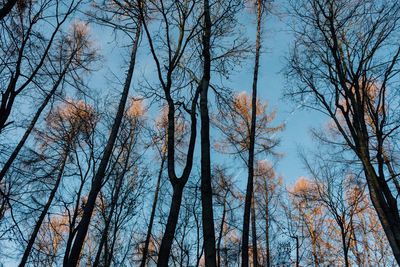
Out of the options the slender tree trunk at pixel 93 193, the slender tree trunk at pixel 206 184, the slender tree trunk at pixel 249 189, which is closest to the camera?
the slender tree trunk at pixel 206 184

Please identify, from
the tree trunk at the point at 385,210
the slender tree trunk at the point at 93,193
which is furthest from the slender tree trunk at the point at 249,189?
the slender tree trunk at the point at 93,193

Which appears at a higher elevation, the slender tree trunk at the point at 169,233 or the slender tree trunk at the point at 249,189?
the slender tree trunk at the point at 249,189

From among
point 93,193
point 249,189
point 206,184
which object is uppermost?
point 249,189

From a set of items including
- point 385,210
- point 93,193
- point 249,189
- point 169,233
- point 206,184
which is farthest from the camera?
point 249,189

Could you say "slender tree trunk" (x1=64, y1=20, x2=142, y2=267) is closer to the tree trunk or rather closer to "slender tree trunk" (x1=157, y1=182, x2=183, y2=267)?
"slender tree trunk" (x1=157, y1=182, x2=183, y2=267)

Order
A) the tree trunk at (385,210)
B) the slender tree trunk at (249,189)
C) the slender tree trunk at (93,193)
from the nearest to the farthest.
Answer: the tree trunk at (385,210)
the slender tree trunk at (93,193)
the slender tree trunk at (249,189)

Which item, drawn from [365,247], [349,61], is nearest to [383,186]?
[349,61]

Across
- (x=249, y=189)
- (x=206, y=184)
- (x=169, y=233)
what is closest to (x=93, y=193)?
(x=169, y=233)

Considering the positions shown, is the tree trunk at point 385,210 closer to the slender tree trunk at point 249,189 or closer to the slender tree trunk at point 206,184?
the slender tree trunk at point 249,189

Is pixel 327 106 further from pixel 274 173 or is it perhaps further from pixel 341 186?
pixel 274 173

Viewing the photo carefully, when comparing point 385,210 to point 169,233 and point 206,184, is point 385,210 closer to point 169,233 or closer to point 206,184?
point 206,184

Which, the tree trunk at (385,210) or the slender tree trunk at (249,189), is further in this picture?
the slender tree trunk at (249,189)

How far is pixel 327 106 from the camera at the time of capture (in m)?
6.46

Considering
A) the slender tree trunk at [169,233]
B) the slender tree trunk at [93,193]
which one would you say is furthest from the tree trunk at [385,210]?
the slender tree trunk at [93,193]
